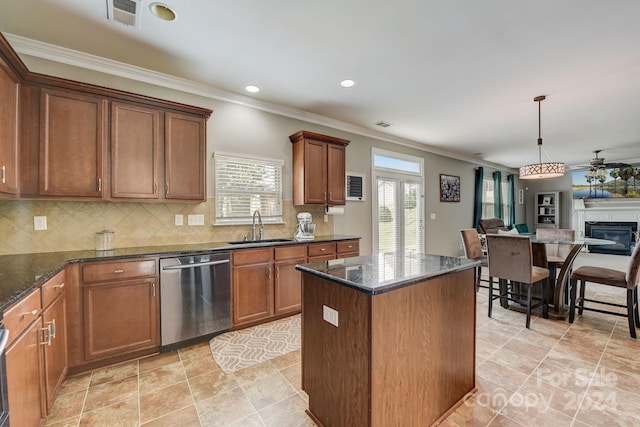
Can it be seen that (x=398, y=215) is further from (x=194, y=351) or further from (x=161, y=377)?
(x=161, y=377)

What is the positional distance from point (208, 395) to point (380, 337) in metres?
1.41

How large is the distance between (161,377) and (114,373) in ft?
1.35

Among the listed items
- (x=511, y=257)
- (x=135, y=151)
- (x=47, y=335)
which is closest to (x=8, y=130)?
(x=135, y=151)

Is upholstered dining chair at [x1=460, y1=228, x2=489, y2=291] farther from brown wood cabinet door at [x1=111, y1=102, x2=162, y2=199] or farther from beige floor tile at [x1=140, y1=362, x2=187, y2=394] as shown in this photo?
brown wood cabinet door at [x1=111, y1=102, x2=162, y2=199]

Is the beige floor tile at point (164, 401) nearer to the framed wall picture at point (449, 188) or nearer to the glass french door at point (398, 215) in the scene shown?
the glass french door at point (398, 215)

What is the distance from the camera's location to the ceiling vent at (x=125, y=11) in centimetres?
198

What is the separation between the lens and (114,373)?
225 cm

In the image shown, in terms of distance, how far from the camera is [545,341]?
2.72m

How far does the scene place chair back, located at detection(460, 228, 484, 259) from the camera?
4.32 m

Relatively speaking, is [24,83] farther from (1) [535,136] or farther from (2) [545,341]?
(1) [535,136]

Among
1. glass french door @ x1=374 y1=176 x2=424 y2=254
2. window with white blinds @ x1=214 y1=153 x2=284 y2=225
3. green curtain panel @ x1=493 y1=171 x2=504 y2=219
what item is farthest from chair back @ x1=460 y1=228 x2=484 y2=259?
green curtain panel @ x1=493 y1=171 x2=504 y2=219

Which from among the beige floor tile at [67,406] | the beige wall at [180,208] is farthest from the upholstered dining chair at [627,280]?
the beige floor tile at [67,406]

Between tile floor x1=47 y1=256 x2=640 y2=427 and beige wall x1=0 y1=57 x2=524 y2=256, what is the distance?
3.93 ft

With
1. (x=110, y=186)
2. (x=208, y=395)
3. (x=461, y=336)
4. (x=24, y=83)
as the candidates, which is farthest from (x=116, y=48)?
(x=461, y=336)
